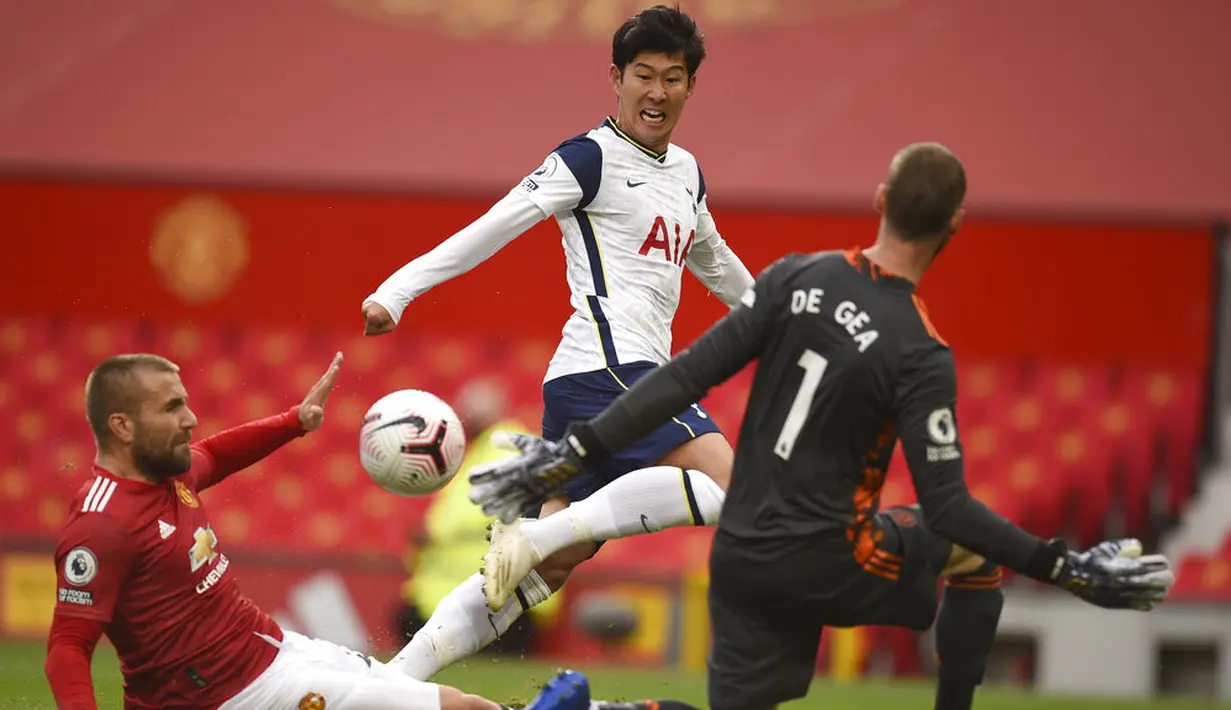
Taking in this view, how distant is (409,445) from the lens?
4281mm

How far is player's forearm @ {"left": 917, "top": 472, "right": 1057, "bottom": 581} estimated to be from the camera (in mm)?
3340

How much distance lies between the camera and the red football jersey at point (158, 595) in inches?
146

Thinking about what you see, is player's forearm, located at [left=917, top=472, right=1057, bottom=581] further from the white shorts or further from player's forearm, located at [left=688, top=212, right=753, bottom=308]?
player's forearm, located at [left=688, top=212, right=753, bottom=308]

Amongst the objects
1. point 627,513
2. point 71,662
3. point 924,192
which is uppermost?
point 924,192

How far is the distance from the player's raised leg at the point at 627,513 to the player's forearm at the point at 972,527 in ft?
3.37

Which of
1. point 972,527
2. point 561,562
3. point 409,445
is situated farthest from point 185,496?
point 972,527

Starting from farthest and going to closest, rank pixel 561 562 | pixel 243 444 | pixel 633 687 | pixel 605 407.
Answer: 1. pixel 633 687
2. pixel 561 562
3. pixel 605 407
4. pixel 243 444

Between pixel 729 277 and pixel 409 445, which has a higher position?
pixel 729 277

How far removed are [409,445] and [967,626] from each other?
158 centimetres

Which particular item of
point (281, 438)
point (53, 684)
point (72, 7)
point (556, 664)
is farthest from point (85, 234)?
point (53, 684)

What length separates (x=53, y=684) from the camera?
3.56 metres

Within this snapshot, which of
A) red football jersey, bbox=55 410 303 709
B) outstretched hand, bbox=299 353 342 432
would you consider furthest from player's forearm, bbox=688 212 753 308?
red football jersey, bbox=55 410 303 709

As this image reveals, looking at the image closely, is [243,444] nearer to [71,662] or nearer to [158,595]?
[158,595]

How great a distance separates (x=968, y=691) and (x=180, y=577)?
2.05 meters
